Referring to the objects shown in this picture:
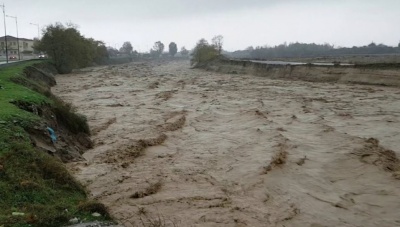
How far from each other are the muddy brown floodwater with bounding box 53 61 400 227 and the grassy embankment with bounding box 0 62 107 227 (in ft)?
3.17

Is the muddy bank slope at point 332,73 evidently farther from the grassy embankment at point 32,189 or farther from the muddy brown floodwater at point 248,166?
the grassy embankment at point 32,189

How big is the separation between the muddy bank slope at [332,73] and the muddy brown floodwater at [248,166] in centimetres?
1114

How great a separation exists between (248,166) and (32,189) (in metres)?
6.62

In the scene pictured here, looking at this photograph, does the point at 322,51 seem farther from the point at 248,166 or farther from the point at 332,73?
the point at 248,166

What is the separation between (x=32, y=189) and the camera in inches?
305

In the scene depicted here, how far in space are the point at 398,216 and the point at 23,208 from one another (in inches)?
309

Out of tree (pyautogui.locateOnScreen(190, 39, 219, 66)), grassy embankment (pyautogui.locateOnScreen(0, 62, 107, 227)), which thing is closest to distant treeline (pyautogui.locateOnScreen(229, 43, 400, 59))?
tree (pyautogui.locateOnScreen(190, 39, 219, 66))

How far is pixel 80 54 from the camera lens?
2350 inches

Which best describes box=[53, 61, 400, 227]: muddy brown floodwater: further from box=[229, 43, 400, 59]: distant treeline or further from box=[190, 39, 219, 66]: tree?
box=[229, 43, 400, 59]: distant treeline

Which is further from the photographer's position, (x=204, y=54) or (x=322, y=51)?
(x=322, y=51)

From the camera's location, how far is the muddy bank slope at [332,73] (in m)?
33.2

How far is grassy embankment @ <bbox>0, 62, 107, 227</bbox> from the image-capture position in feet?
21.7

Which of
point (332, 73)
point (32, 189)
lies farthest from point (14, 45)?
point (32, 189)

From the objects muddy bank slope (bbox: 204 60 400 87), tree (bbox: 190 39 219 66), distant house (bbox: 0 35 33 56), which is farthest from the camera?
distant house (bbox: 0 35 33 56)
